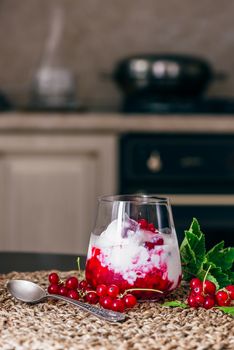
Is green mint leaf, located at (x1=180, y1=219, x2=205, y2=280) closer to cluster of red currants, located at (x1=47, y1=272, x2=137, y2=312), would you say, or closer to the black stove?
cluster of red currants, located at (x1=47, y1=272, x2=137, y2=312)

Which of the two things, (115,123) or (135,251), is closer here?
(135,251)

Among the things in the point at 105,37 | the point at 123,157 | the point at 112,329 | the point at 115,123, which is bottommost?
the point at 112,329

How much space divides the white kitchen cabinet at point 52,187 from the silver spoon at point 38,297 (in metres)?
1.55

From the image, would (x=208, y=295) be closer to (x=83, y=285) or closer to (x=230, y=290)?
(x=230, y=290)

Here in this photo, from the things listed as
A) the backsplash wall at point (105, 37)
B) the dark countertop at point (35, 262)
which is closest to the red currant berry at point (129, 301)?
the dark countertop at point (35, 262)

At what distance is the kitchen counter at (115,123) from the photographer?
94.3 inches

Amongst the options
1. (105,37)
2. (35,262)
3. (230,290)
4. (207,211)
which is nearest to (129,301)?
(230,290)

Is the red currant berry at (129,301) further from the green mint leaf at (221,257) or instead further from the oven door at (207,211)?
the oven door at (207,211)

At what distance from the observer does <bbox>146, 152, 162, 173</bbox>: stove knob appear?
2.40m

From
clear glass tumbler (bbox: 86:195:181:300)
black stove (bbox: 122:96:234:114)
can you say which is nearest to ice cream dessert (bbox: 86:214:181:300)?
clear glass tumbler (bbox: 86:195:181:300)

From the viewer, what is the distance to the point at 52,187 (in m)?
2.47

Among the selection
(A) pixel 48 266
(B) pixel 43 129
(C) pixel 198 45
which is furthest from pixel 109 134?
(A) pixel 48 266

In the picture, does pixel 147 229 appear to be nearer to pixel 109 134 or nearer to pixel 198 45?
pixel 109 134

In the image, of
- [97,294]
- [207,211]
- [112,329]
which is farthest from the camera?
[207,211]
